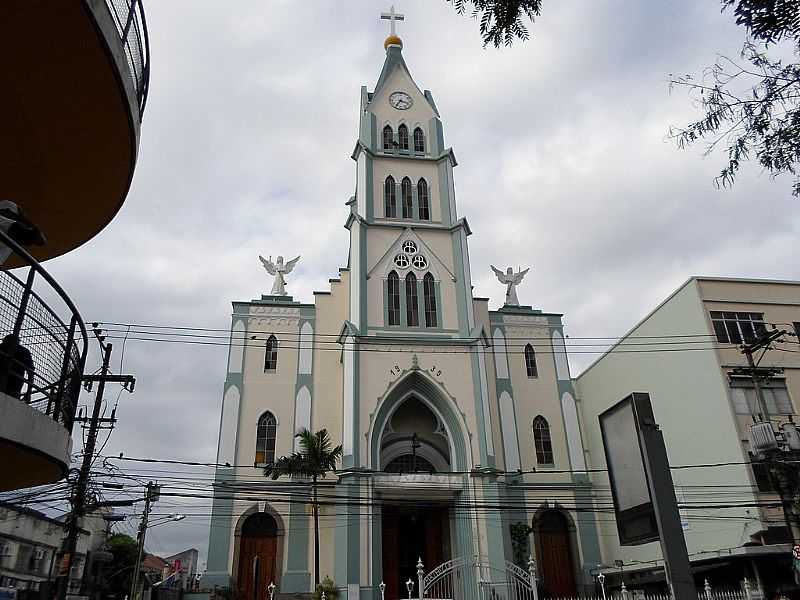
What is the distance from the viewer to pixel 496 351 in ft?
91.7

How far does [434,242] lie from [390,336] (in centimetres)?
531

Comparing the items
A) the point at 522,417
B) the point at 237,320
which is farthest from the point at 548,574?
the point at 237,320

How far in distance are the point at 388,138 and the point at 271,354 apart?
39.1 ft

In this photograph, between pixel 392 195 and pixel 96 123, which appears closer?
pixel 96 123

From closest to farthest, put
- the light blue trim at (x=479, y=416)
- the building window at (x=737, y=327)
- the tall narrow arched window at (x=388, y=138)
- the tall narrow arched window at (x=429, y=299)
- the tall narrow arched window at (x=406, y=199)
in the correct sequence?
the building window at (x=737, y=327) < the light blue trim at (x=479, y=416) < the tall narrow arched window at (x=429, y=299) < the tall narrow arched window at (x=406, y=199) < the tall narrow arched window at (x=388, y=138)

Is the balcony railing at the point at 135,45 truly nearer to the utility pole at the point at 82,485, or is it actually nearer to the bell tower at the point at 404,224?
the utility pole at the point at 82,485

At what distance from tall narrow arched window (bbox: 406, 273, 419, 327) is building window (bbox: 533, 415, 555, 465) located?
6.76 m

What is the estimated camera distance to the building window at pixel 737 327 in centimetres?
2153

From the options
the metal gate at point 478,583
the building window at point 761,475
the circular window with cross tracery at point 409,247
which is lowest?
the metal gate at point 478,583

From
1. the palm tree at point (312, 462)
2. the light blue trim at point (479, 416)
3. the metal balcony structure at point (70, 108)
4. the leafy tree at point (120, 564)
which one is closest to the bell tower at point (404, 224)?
the light blue trim at point (479, 416)

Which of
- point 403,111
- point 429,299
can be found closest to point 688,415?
point 429,299

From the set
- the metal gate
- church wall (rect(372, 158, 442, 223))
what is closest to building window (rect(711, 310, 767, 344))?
the metal gate

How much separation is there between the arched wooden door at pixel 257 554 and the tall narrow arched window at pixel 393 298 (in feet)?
29.4

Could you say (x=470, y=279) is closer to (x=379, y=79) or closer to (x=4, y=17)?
(x=379, y=79)
